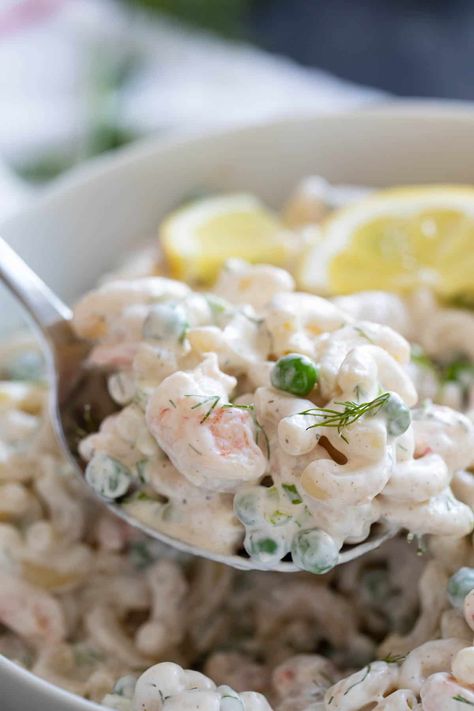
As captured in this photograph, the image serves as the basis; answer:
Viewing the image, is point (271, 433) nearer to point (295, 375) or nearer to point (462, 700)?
point (295, 375)

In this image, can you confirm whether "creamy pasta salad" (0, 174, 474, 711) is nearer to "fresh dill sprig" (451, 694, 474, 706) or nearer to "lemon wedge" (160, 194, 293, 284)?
"fresh dill sprig" (451, 694, 474, 706)

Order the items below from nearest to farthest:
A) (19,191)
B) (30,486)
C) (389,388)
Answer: (389,388) < (30,486) < (19,191)

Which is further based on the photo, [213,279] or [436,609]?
[213,279]

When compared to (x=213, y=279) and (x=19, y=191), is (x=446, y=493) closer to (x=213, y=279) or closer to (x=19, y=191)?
(x=213, y=279)

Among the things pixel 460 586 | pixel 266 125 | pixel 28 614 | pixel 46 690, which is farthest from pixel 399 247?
pixel 46 690

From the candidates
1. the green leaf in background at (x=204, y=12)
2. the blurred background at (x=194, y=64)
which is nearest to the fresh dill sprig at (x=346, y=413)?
the blurred background at (x=194, y=64)

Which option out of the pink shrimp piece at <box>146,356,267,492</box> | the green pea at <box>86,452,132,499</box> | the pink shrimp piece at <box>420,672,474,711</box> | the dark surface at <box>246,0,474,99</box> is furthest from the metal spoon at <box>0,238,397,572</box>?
the dark surface at <box>246,0,474,99</box>

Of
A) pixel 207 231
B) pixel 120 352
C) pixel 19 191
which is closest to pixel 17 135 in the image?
pixel 19 191

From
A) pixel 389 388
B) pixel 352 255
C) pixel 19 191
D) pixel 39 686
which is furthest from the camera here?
pixel 19 191
